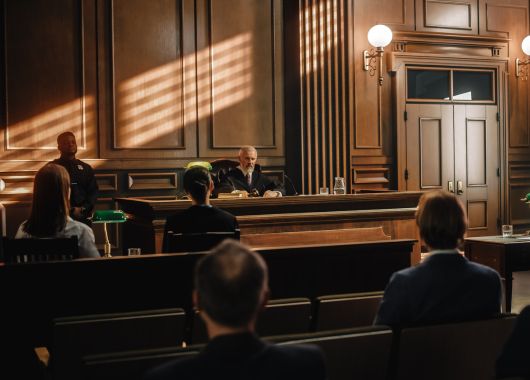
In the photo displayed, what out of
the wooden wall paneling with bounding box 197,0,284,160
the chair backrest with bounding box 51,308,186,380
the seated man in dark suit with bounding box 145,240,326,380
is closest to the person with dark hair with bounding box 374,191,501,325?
the chair backrest with bounding box 51,308,186,380

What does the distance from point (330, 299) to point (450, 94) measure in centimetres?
655

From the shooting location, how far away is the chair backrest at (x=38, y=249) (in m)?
3.06

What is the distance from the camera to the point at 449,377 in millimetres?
2037

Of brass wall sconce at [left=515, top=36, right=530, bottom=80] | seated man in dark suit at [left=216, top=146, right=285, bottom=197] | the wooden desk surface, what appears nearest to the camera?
the wooden desk surface

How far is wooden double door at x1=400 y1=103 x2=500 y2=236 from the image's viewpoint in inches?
326

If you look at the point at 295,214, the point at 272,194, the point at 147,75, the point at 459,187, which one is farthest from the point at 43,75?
the point at 459,187

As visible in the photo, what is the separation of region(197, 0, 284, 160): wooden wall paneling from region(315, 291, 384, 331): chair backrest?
494cm

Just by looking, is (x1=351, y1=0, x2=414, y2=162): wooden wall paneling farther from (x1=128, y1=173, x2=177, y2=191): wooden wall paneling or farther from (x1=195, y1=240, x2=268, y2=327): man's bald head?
(x1=195, y1=240, x2=268, y2=327): man's bald head

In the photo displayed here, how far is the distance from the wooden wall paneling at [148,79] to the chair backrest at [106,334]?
189 inches

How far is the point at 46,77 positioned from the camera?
661 centimetres

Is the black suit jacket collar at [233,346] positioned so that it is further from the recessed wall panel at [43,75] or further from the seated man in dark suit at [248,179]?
the recessed wall panel at [43,75]

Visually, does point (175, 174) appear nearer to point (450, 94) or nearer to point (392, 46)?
point (392, 46)

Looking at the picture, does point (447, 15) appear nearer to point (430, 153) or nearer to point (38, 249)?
point (430, 153)

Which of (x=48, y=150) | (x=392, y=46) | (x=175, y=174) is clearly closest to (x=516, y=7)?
(x=392, y=46)
